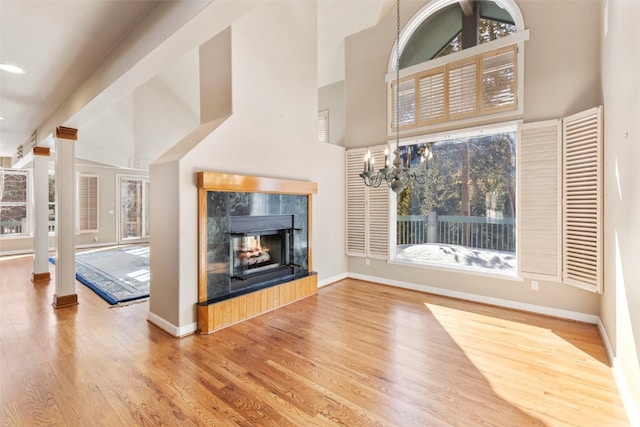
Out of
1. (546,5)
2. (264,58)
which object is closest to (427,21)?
(546,5)

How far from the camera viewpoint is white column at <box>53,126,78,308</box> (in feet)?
13.5

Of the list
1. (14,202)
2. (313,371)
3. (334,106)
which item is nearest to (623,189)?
(313,371)

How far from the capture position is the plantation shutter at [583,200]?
3.20 m

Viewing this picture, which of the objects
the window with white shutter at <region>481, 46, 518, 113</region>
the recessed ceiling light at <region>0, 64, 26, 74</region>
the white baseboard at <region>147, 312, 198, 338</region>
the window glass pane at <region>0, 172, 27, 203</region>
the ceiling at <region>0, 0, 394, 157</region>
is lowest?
the white baseboard at <region>147, 312, 198, 338</region>

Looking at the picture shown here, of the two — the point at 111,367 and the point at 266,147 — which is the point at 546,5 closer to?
the point at 266,147

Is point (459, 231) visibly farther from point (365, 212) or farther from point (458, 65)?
point (458, 65)

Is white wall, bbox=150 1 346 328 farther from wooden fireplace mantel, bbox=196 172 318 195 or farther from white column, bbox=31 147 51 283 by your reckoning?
white column, bbox=31 147 51 283

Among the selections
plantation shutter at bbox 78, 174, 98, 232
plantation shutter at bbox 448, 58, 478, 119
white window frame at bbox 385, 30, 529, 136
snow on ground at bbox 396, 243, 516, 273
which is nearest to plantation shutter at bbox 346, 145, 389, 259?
snow on ground at bbox 396, 243, 516, 273

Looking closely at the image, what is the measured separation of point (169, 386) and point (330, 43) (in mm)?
6012

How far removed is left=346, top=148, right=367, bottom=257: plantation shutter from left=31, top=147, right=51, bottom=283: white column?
5509mm

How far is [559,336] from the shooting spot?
320cm

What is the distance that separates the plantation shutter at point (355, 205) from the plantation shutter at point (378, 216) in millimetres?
123

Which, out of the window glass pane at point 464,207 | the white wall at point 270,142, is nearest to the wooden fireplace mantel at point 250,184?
the white wall at point 270,142

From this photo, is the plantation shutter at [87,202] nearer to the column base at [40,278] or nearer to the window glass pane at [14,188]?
the window glass pane at [14,188]
